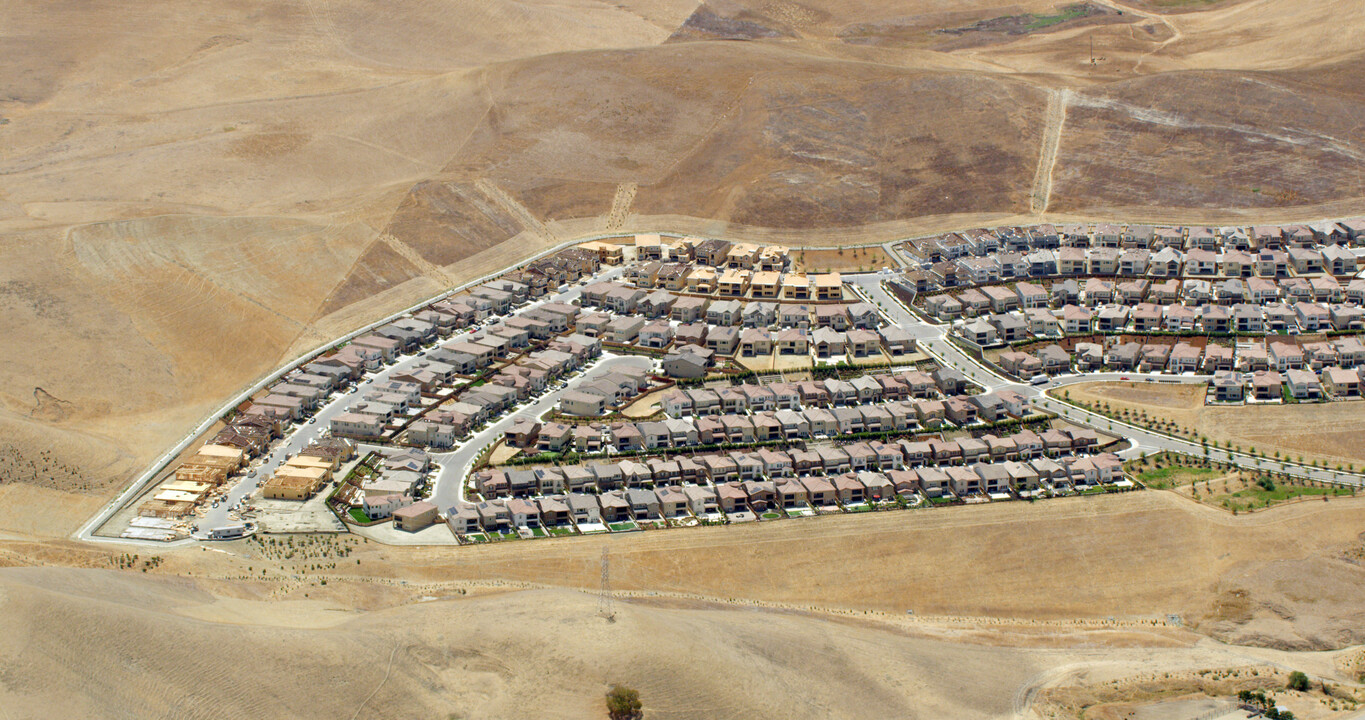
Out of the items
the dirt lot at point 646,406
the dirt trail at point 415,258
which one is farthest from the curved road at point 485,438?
the dirt trail at point 415,258

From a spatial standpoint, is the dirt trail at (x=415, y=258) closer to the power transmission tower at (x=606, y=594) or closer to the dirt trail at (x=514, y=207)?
the dirt trail at (x=514, y=207)

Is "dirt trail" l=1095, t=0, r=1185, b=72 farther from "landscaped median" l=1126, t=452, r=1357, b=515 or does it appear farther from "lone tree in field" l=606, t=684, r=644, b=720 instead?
"lone tree in field" l=606, t=684, r=644, b=720

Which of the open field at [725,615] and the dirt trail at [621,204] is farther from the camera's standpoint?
the dirt trail at [621,204]

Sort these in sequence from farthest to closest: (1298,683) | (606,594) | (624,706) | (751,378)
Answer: (751,378), (606,594), (1298,683), (624,706)

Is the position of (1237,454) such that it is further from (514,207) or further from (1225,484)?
(514,207)

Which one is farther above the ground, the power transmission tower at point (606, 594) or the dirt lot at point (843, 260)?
the dirt lot at point (843, 260)

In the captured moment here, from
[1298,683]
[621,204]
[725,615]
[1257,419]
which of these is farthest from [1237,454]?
[621,204]
